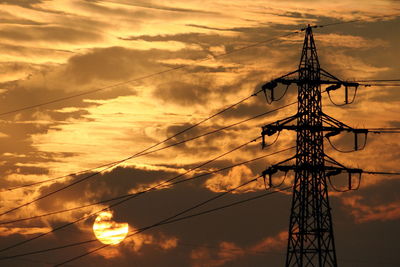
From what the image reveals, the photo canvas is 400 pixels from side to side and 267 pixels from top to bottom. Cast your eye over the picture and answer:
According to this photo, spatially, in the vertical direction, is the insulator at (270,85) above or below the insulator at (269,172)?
above

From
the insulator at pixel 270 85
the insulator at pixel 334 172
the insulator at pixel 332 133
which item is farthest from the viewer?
the insulator at pixel 334 172

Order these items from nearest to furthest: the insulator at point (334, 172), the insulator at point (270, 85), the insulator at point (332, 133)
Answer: the insulator at point (332, 133), the insulator at point (270, 85), the insulator at point (334, 172)

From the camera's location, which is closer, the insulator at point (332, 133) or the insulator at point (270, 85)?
the insulator at point (332, 133)

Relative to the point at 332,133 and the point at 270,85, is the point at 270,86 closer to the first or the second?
the point at 270,85

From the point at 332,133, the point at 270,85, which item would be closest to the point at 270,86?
the point at 270,85

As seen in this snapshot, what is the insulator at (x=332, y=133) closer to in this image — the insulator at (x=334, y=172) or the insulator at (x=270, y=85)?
the insulator at (x=334, y=172)

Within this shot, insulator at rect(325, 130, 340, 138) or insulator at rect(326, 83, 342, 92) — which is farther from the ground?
insulator at rect(326, 83, 342, 92)

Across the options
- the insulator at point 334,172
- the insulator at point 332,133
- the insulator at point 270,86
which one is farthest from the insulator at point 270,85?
the insulator at point 334,172

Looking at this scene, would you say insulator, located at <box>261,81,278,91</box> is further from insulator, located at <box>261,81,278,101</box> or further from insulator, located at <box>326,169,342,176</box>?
insulator, located at <box>326,169,342,176</box>

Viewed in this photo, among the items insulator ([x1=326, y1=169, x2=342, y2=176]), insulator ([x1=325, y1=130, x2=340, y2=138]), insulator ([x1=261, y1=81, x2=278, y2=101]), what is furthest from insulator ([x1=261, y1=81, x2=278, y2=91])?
insulator ([x1=326, y1=169, x2=342, y2=176])

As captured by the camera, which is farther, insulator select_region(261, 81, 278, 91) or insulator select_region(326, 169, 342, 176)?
insulator select_region(326, 169, 342, 176)

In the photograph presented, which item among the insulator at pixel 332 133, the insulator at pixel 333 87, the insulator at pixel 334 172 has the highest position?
the insulator at pixel 333 87

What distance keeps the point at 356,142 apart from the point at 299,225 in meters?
8.38

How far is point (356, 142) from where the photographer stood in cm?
6469
